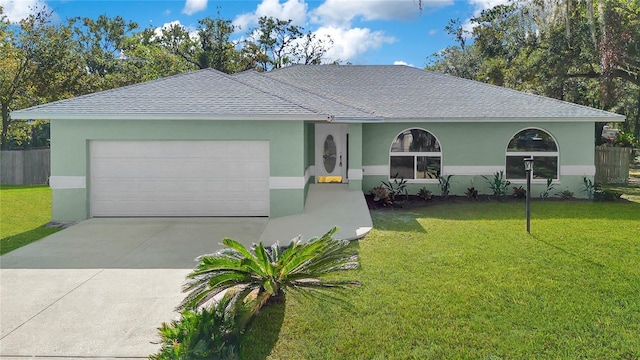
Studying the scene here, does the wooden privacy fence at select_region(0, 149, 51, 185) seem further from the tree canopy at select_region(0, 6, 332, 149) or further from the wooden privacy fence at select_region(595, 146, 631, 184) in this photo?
the wooden privacy fence at select_region(595, 146, 631, 184)

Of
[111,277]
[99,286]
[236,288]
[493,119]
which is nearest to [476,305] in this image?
[236,288]

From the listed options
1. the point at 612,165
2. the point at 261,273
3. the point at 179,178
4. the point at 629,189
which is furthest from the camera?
the point at 612,165

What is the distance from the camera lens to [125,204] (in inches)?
444

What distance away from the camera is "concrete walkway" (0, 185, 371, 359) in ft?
15.4

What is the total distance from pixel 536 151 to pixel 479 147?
1.83 metres

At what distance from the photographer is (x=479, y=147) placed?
14.3 meters

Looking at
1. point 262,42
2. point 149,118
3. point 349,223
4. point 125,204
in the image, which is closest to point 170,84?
point 149,118

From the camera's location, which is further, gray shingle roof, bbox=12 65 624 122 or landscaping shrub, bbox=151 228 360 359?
gray shingle roof, bbox=12 65 624 122

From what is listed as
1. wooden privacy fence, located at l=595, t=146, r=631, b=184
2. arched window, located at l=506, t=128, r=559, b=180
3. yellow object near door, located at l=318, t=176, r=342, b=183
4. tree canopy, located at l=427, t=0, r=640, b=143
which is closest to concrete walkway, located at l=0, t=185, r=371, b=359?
yellow object near door, located at l=318, t=176, r=342, b=183

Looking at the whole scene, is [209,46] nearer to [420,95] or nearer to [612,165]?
[420,95]

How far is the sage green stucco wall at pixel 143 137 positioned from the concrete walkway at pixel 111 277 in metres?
0.94

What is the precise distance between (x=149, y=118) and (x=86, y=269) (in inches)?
172

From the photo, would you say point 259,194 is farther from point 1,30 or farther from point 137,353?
point 1,30

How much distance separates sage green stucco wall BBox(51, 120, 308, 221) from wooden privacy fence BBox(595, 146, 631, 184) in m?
14.5
